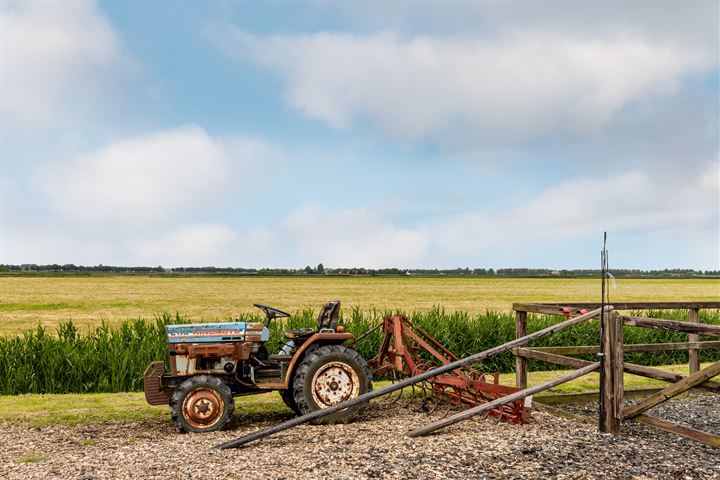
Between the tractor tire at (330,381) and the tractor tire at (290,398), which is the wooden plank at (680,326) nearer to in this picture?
the tractor tire at (330,381)

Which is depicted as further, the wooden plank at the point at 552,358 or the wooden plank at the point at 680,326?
the wooden plank at the point at 552,358

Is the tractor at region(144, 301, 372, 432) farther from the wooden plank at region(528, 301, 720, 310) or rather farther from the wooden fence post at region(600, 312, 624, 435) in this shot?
the wooden plank at region(528, 301, 720, 310)

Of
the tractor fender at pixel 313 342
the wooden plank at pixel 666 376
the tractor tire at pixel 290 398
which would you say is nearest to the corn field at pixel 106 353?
the tractor tire at pixel 290 398

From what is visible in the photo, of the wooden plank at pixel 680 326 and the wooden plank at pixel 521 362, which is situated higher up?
the wooden plank at pixel 680 326

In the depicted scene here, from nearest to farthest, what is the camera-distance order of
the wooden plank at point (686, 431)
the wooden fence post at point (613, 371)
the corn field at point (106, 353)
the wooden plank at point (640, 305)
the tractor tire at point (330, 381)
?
the wooden plank at point (686, 431) → the wooden fence post at point (613, 371) → the tractor tire at point (330, 381) → the wooden plank at point (640, 305) → the corn field at point (106, 353)

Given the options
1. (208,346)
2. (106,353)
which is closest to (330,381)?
(208,346)

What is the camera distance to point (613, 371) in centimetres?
779

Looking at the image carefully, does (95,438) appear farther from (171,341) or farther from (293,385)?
(293,385)

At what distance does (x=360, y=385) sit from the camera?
8469 mm

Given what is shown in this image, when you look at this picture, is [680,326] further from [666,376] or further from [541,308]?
[541,308]

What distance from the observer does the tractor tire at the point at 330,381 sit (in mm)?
8289

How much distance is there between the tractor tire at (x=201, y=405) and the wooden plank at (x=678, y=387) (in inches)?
192

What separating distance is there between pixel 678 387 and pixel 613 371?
72 centimetres

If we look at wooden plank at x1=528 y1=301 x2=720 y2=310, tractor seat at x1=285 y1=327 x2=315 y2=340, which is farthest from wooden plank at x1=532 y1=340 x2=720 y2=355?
tractor seat at x1=285 y1=327 x2=315 y2=340
